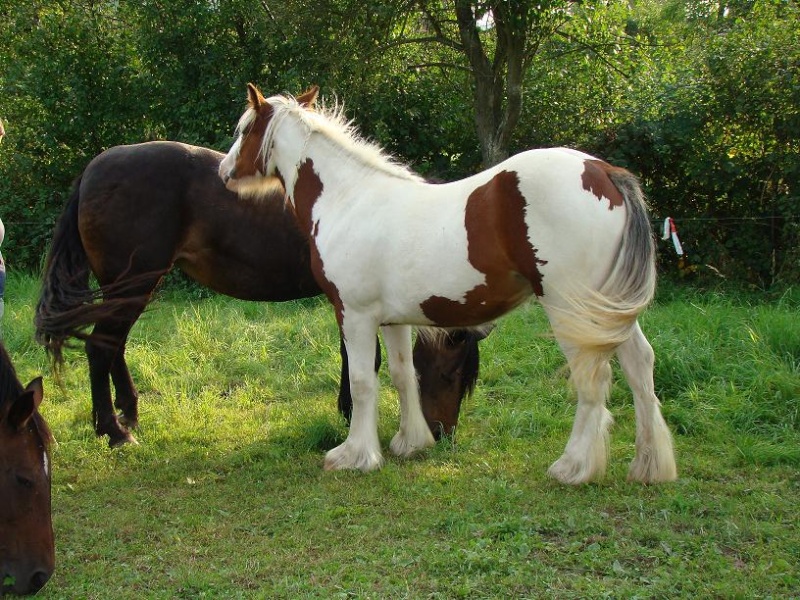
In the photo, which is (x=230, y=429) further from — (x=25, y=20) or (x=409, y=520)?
(x=25, y=20)

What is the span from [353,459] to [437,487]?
0.57 metres

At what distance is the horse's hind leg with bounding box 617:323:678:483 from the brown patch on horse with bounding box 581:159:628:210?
687 millimetres

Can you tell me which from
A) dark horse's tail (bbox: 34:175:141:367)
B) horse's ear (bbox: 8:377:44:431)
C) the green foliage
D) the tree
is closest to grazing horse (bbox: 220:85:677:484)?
dark horse's tail (bbox: 34:175:141:367)

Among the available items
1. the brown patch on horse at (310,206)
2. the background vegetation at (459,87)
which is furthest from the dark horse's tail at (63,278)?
the background vegetation at (459,87)

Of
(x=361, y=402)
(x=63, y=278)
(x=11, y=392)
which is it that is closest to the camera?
(x=11, y=392)

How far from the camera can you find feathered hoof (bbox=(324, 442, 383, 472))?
15.1ft

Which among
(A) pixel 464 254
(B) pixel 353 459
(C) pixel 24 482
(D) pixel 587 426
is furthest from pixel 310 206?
(C) pixel 24 482

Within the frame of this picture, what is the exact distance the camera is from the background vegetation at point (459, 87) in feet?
27.1

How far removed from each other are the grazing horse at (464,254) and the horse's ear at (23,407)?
1.81 metres

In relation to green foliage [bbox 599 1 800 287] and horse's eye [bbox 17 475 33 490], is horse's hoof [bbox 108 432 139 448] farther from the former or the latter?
green foliage [bbox 599 1 800 287]

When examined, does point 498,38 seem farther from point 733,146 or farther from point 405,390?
point 405,390

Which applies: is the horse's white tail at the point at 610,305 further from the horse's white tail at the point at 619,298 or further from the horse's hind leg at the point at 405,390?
the horse's hind leg at the point at 405,390

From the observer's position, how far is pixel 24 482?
10.2ft

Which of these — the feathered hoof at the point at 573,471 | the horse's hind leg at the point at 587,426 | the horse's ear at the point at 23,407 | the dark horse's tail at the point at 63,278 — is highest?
the dark horse's tail at the point at 63,278
